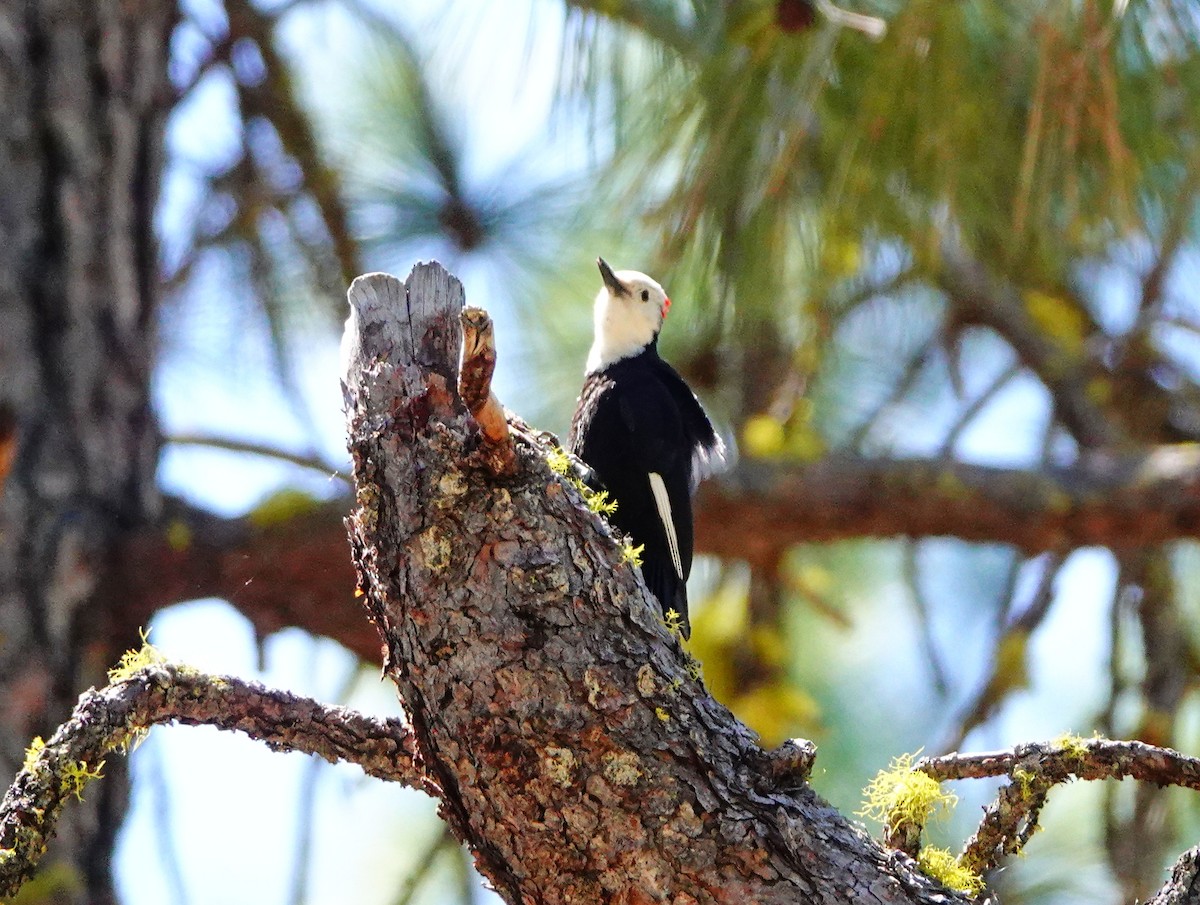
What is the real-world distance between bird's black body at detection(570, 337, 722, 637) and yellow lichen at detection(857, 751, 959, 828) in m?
1.12

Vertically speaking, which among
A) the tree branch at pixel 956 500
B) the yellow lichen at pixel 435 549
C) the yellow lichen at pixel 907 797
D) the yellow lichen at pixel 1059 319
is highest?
the yellow lichen at pixel 1059 319

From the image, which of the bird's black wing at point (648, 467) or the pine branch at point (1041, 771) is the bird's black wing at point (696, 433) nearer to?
the bird's black wing at point (648, 467)

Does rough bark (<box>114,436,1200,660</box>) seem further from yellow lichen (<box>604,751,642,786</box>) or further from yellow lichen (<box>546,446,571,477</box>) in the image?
yellow lichen (<box>604,751,642,786</box>)

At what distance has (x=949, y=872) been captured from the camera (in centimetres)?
184

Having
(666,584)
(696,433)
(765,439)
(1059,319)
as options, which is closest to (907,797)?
(666,584)

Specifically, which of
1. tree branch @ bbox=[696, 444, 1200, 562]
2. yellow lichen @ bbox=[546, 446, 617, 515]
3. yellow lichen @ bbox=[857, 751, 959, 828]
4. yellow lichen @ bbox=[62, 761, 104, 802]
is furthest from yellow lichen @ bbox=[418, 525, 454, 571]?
tree branch @ bbox=[696, 444, 1200, 562]

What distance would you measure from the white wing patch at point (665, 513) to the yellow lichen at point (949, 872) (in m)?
1.27

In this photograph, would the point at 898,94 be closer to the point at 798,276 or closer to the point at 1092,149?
the point at 1092,149

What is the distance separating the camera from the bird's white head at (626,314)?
3.97m

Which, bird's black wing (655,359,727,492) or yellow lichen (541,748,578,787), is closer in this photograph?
yellow lichen (541,748,578,787)

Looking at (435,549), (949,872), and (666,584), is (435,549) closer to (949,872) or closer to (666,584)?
(949,872)

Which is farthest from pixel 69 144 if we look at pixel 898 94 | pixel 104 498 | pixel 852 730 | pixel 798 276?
pixel 852 730

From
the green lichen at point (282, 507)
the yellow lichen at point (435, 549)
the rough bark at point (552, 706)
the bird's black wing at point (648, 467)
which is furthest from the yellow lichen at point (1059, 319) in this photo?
the yellow lichen at point (435, 549)

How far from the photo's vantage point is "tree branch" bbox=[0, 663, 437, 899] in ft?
5.27
